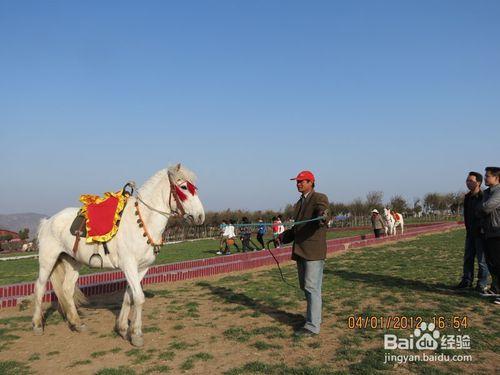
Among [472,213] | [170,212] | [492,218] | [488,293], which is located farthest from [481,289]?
[170,212]

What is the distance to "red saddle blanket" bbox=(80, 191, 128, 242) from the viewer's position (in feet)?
19.7

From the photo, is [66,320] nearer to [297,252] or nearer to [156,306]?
[156,306]

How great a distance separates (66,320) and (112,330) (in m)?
1.32

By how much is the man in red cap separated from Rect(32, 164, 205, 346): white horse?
156 cm

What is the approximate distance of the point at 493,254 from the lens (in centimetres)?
698

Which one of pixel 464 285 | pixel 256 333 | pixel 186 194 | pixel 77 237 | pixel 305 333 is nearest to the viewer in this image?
pixel 305 333

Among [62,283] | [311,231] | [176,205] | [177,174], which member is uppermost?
[177,174]

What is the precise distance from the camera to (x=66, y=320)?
7250 millimetres

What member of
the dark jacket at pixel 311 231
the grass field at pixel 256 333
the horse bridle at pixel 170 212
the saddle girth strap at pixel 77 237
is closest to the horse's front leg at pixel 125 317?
the grass field at pixel 256 333

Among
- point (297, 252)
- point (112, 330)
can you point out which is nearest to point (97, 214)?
point (112, 330)

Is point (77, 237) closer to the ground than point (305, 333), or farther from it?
farther from it

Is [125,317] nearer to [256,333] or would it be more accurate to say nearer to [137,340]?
[137,340]

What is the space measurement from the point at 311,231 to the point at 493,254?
3.67 meters

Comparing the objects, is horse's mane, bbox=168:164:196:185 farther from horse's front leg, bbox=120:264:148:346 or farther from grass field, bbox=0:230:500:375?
grass field, bbox=0:230:500:375
